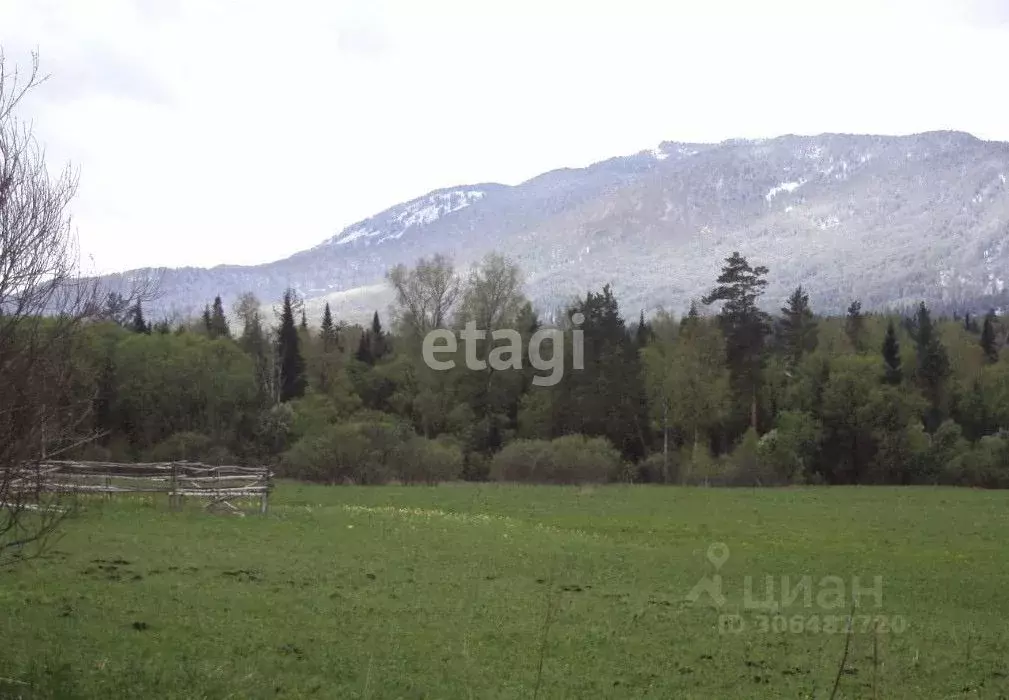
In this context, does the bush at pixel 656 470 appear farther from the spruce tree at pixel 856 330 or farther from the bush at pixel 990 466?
the spruce tree at pixel 856 330

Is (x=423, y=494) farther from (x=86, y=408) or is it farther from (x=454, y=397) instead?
(x=86, y=408)

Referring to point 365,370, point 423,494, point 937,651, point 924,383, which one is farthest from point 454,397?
point 937,651

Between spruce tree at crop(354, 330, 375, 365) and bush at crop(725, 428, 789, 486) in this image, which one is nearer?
bush at crop(725, 428, 789, 486)

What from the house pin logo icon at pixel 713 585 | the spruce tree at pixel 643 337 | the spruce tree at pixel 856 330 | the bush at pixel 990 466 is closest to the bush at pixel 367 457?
the spruce tree at pixel 643 337

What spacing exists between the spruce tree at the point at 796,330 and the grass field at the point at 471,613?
5631 centimetres

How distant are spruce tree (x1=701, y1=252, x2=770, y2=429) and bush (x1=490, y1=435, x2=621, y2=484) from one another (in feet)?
58.8

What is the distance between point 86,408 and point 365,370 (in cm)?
7705

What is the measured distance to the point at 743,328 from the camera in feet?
269

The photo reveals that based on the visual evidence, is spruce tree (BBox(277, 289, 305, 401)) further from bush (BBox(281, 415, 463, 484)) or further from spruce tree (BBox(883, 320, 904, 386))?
spruce tree (BBox(883, 320, 904, 386))

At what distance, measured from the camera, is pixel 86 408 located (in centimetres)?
1248

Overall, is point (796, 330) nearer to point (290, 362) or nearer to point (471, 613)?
point (290, 362)

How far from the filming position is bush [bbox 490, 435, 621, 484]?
68.8 meters

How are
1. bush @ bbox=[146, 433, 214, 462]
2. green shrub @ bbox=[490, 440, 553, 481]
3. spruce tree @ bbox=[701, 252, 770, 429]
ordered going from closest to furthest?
green shrub @ bbox=[490, 440, 553, 481], bush @ bbox=[146, 433, 214, 462], spruce tree @ bbox=[701, 252, 770, 429]

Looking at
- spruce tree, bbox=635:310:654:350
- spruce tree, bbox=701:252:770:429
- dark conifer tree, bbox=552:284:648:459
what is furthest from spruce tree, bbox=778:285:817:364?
dark conifer tree, bbox=552:284:648:459
